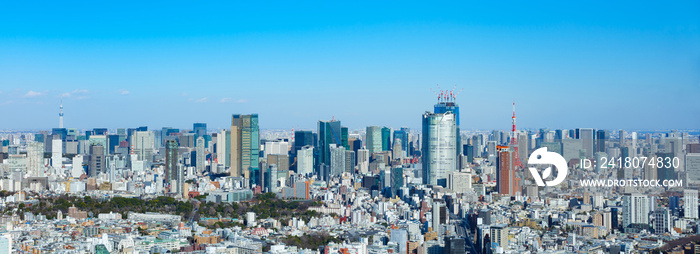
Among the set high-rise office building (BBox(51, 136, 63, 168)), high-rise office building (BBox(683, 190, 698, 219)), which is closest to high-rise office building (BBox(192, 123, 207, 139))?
high-rise office building (BBox(51, 136, 63, 168))

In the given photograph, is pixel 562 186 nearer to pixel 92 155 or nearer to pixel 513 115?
pixel 513 115

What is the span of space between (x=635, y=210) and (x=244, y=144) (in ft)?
51.8

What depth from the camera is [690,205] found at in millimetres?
13391

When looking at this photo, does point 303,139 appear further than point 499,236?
Yes

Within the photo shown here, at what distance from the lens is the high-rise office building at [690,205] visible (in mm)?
13190

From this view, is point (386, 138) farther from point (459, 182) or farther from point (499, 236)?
point (499, 236)

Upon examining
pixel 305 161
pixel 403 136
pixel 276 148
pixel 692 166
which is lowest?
pixel 305 161

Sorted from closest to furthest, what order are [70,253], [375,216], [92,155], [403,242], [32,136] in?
[70,253] < [403,242] < [375,216] < [92,155] < [32,136]

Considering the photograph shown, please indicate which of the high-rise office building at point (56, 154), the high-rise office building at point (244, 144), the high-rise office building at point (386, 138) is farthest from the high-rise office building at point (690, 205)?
the high-rise office building at point (56, 154)

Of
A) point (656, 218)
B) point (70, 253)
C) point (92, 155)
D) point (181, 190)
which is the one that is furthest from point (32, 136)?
point (656, 218)

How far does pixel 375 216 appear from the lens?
15.5 meters

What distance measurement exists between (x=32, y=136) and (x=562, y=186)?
25404mm

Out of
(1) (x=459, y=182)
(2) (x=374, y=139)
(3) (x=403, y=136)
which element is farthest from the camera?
(3) (x=403, y=136)

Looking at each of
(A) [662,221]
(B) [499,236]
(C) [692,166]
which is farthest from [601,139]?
(B) [499,236]
